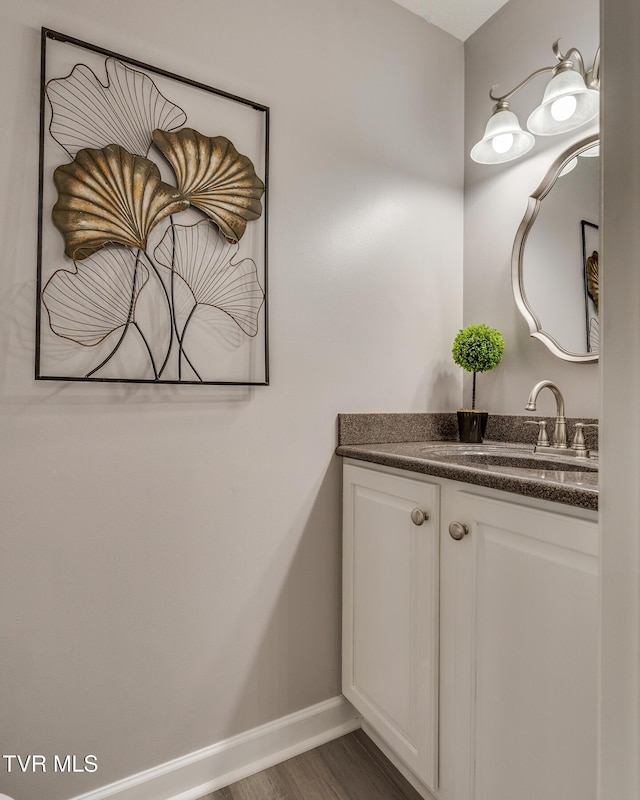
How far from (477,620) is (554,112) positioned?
4.76 feet

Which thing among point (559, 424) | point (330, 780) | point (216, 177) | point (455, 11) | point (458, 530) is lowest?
point (330, 780)

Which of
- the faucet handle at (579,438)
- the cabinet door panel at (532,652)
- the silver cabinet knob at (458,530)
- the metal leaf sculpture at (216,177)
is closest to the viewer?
the cabinet door panel at (532,652)

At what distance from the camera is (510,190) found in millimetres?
1702

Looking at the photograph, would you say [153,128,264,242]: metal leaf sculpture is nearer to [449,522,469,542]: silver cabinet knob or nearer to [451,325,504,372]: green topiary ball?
[451,325,504,372]: green topiary ball

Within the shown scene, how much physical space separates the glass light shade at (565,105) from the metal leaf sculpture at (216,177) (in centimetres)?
89

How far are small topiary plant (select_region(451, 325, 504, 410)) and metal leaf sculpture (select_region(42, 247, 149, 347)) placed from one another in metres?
1.06

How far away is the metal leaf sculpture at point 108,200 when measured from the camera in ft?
3.78

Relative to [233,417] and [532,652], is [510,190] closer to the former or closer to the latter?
[233,417]

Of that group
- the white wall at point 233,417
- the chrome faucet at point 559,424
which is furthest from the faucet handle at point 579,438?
the white wall at point 233,417

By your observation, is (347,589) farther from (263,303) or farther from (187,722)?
(263,303)

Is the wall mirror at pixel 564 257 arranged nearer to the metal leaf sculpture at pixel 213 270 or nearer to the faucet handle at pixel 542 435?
the faucet handle at pixel 542 435

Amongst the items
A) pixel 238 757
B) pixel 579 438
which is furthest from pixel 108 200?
pixel 238 757

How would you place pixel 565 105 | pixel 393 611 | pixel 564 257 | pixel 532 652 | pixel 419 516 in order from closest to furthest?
pixel 532 652 < pixel 419 516 < pixel 393 611 < pixel 565 105 < pixel 564 257

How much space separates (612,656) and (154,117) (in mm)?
1469
